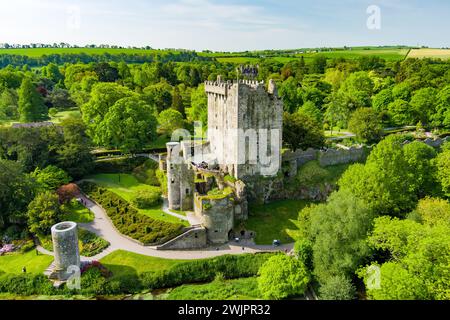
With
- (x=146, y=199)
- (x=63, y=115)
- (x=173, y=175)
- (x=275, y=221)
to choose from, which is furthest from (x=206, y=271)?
(x=63, y=115)

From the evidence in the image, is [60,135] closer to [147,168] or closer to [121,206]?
[147,168]

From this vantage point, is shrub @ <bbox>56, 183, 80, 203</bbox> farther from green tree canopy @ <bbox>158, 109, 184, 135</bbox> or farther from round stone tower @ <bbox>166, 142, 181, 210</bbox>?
green tree canopy @ <bbox>158, 109, 184, 135</bbox>

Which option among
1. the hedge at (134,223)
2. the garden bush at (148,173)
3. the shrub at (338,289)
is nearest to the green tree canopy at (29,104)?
the garden bush at (148,173)

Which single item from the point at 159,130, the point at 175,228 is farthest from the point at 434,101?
the point at 175,228

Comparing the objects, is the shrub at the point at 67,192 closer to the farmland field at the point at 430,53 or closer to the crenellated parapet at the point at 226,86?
the crenellated parapet at the point at 226,86

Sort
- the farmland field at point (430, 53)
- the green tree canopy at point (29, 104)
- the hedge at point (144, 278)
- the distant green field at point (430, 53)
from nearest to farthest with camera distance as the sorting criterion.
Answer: the hedge at point (144, 278) < the green tree canopy at point (29, 104) < the distant green field at point (430, 53) < the farmland field at point (430, 53)

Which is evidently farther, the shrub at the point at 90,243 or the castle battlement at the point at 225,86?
the castle battlement at the point at 225,86
